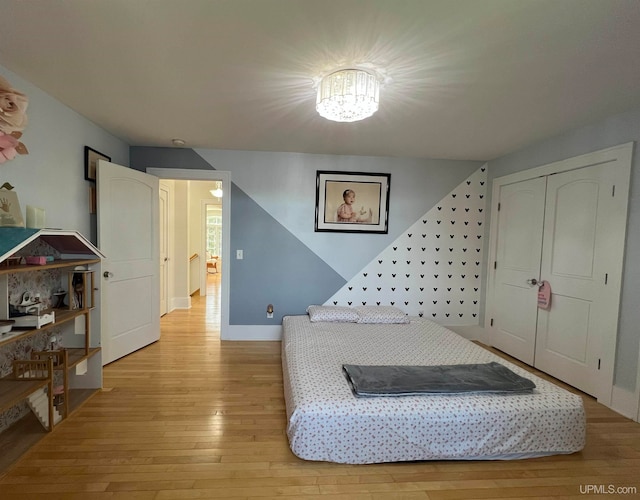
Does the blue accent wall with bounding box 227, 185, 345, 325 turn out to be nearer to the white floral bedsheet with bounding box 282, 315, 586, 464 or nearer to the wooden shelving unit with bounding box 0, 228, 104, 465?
the wooden shelving unit with bounding box 0, 228, 104, 465

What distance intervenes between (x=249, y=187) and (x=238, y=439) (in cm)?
259

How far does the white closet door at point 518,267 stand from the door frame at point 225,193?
10.6ft

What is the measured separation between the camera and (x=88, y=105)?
7.72ft

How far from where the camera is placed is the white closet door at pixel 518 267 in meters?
3.05

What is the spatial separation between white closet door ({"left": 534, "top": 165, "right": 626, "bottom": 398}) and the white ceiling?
0.58 metres

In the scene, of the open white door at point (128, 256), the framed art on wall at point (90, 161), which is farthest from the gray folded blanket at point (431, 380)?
the framed art on wall at point (90, 161)

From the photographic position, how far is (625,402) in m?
2.23

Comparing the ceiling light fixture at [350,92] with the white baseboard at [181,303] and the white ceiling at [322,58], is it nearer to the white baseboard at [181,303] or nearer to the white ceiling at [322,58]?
the white ceiling at [322,58]

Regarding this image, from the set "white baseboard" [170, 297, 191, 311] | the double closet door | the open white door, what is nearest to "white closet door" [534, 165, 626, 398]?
the double closet door

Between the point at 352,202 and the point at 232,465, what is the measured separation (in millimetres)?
2836

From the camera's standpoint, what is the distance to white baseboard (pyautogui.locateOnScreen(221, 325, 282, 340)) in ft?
11.9

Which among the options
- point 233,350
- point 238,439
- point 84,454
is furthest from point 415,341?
point 84,454

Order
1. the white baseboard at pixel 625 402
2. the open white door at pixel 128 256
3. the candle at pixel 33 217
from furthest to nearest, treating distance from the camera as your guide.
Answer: the open white door at pixel 128 256
the white baseboard at pixel 625 402
the candle at pixel 33 217

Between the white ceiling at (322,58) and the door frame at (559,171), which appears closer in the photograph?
the white ceiling at (322,58)
